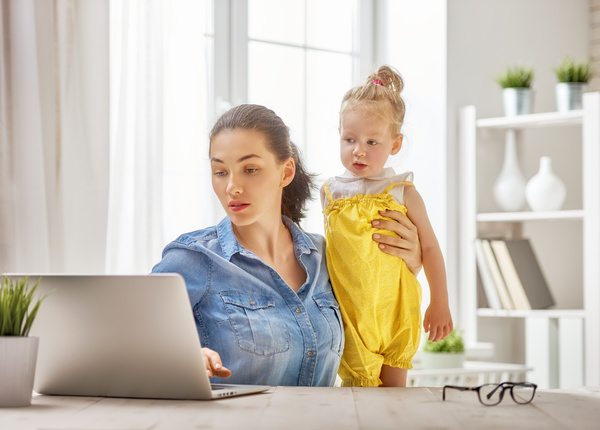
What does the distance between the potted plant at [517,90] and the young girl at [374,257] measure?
1677 millimetres

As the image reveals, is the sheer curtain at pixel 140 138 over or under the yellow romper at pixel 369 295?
over

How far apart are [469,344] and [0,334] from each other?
2643 mm

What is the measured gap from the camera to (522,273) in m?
3.54

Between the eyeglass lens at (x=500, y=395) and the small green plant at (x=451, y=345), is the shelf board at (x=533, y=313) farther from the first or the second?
the eyeglass lens at (x=500, y=395)

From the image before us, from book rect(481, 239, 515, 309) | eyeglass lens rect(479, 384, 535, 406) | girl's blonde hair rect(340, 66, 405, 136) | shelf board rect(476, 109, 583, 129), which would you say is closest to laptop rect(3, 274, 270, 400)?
eyeglass lens rect(479, 384, 535, 406)

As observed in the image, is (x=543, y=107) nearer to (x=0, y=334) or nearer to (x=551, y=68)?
(x=551, y=68)

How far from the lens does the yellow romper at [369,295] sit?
1.84m

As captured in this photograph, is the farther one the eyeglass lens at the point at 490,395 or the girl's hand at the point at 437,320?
the girl's hand at the point at 437,320

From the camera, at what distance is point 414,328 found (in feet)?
6.20

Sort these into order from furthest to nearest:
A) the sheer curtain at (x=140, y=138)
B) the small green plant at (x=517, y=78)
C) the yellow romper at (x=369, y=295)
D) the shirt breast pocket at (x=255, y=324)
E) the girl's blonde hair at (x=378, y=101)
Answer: the small green plant at (x=517, y=78), the sheer curtain at (x=140, y=138), the girl's blonde hair at (x=378, y=101), the yellow romper at (x=369, y=295), the shirt breast pocket at (x=255, y=324)

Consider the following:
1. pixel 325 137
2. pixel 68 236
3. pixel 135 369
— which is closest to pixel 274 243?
pixel 135 369

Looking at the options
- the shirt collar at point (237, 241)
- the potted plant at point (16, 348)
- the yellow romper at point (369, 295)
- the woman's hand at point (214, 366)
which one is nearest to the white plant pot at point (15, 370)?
the potted plant at point (16, 348)

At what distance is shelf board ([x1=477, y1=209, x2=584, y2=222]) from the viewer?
3.43 metres

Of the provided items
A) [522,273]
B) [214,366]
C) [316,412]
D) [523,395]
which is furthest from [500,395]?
[522,273]
